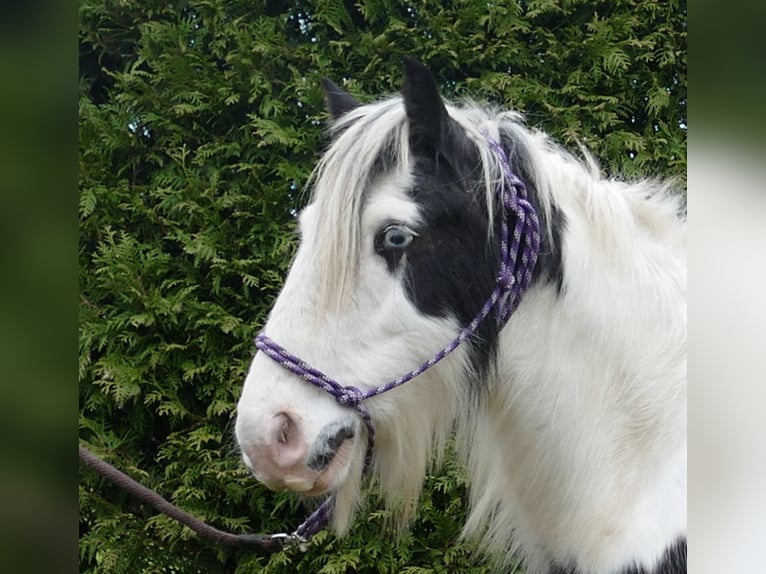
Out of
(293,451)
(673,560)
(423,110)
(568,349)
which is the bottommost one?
(673,560)

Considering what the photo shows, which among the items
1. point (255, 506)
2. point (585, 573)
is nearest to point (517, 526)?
point (585, 573)

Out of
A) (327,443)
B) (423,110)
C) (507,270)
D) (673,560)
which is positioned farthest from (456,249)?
(673,560)

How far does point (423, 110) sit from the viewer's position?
89cm

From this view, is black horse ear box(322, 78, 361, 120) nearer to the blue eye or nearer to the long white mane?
the long white mane

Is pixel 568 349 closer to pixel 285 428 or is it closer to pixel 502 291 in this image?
pixel 502 291

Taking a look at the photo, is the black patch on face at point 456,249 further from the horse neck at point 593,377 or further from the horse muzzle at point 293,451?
the horse muzzle at point 293,451

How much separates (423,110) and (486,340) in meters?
0.32

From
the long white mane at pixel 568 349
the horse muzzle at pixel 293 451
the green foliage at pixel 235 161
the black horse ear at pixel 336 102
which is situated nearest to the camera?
the horse muzzle at pixel 293 451

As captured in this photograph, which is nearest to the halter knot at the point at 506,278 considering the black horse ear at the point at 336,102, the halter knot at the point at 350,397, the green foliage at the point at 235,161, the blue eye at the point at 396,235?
the blue eye at the point at 396,235

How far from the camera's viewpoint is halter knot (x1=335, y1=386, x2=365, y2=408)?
842 mm

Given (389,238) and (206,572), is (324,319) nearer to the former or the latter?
(389,238)

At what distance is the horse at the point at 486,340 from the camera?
85cm
